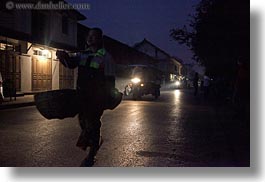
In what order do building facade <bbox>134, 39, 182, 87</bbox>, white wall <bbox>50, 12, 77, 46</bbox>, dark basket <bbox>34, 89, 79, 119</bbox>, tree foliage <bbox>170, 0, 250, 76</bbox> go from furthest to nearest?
building facade <bbox>134, 39, 182, 87</bbox> < white wall <bbox>50, 12, 77, 46</bbox> < tree foliage <bbox>170, 0, 250, 76</bbox> < dark basket <bbox>34, 89, 79, 119</bbox>

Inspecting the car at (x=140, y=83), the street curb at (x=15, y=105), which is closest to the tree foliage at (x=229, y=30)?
the car at (x=140, y=83)

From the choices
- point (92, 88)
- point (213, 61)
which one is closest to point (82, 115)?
point (92, 88)

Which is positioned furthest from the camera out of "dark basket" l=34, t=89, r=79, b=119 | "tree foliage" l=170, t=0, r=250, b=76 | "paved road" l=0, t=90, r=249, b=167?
"tree foliage" l=170, t=0, r=250, b=76

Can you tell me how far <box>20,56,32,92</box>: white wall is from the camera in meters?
15.9

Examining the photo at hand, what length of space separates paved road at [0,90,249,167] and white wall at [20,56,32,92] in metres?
8.54

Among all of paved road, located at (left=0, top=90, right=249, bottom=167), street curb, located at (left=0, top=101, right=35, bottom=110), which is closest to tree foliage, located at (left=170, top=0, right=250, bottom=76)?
paved road, located at (left=0, top=90, right=249, bottom=167)

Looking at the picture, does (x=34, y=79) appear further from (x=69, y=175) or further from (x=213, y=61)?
(x=69, y=175)

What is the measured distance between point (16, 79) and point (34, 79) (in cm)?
109

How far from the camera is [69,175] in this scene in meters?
3.98

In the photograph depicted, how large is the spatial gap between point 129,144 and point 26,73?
39.7 ft

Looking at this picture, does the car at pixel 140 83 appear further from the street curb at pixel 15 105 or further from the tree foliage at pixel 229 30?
the street curb at pixel 15 105

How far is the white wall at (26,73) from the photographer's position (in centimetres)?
1590

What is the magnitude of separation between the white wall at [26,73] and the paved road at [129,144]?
28.0ft

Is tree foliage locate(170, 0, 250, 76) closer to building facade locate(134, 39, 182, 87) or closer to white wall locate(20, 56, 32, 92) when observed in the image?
white wall locate(20, 56, 32, 92)
